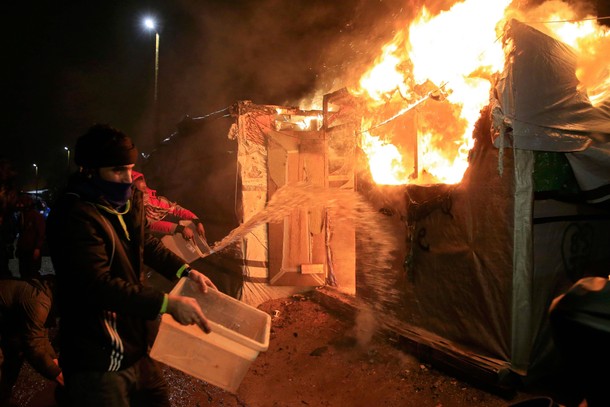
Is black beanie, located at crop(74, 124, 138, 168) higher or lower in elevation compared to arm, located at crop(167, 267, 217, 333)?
higher

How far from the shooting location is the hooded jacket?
7.03 ft

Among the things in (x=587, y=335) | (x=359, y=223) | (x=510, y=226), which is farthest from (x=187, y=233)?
(x=587, y=335)

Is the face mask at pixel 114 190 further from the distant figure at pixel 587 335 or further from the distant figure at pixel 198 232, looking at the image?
the distant figure at pixel 198 232

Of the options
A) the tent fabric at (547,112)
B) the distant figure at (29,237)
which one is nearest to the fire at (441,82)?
the tent fabric at (547,112)

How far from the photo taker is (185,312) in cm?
215

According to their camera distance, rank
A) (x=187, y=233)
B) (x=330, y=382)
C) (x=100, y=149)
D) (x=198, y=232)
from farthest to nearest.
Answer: (x=198, y=232) → (x=187, y=233) → (x=330, y=382) → (x=100, y=149)

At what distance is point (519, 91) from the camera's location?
4.17 m

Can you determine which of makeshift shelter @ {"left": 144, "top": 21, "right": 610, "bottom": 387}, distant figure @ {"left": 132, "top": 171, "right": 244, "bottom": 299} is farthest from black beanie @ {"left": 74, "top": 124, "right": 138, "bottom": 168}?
distant figure @ {"left": 132, "top": 171, "right": 244, "bottom": 299}

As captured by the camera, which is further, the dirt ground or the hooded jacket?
the dirt ground

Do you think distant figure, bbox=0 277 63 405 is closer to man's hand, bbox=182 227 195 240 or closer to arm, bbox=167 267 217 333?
arm, bbox=167 267 217 333

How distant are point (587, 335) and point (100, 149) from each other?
2.67 m

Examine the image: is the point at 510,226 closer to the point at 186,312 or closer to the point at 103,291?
the point at 186,312

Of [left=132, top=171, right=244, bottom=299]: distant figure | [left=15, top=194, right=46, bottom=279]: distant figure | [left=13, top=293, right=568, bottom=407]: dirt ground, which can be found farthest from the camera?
[left=132, top=171, right=244, bottom=299]: distant figure

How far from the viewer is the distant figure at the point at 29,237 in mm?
7023
